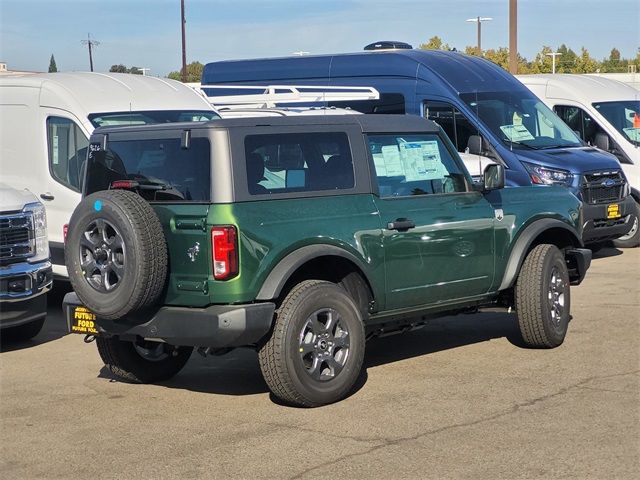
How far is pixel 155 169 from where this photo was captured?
7289mm

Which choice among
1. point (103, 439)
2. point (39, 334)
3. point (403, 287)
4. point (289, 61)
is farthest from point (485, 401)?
point (289, 61)

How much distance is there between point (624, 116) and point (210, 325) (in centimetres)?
1135

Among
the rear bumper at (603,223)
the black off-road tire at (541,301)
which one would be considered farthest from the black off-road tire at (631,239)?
the black off-road tire at (541,301)

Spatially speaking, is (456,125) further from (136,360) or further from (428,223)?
(136,360)

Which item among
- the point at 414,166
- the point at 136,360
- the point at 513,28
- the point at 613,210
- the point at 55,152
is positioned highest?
the point at 513,28

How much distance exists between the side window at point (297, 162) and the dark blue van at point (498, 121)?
6333 mm

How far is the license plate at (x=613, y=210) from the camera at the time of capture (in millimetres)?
14414

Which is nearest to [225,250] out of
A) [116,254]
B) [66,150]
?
[116,254]

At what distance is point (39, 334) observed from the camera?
10305mm

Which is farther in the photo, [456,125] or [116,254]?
[456,125]

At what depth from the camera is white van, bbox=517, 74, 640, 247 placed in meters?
16.1

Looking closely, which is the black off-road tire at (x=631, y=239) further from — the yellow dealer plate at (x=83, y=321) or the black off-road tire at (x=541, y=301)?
the yellow dealer plate at (x=83, y=321)

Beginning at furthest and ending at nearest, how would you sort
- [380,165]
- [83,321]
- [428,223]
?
[428,223] < [380,165] < [83,321]

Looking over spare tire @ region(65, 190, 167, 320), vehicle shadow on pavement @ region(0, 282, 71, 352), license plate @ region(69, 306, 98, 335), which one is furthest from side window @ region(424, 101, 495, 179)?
spare tire @ region(65, 190, 167, 320)
